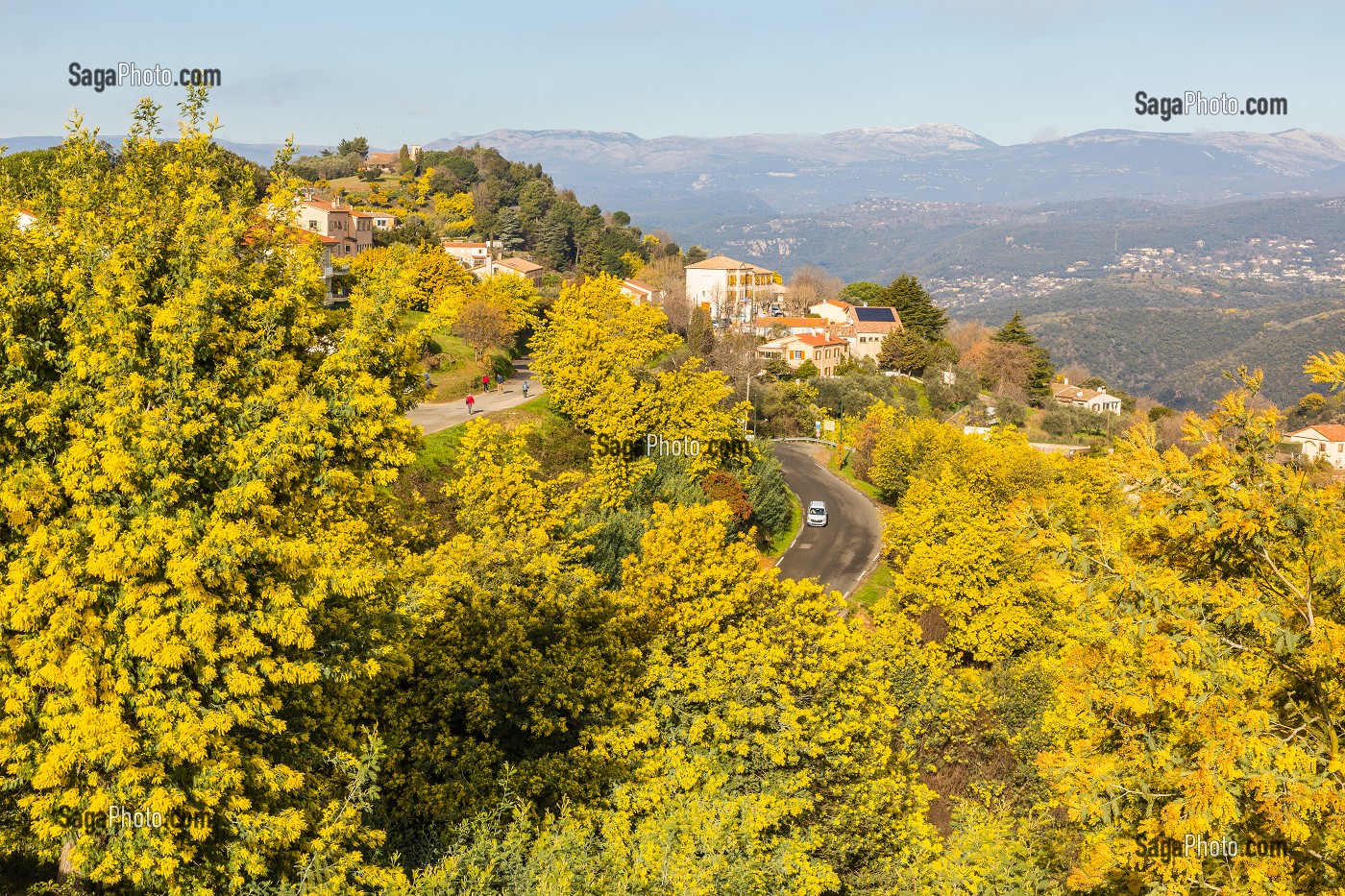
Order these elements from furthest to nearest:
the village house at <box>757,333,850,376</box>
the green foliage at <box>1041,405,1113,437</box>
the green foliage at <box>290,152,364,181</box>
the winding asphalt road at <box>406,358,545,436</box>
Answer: the green foliage at <box>290,152,364,181</box>, the village house at <box>757,333,850,376</box>, the green foliage at <box>1041,405,1113,437</box>, the winding asphalt road at <box>406,358,545,436</box>

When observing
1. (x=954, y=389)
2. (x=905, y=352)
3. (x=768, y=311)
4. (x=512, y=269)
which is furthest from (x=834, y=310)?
(x=512, y=269)

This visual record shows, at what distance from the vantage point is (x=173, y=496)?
981cm

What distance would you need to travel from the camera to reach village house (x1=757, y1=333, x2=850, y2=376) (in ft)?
261

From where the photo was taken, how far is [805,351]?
79938 mm

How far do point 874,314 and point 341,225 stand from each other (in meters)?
50.6

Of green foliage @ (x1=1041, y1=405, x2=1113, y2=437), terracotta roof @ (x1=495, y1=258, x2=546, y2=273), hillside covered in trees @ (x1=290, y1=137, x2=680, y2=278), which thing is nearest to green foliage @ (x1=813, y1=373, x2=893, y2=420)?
green foliage @ (x1=1041, y1=405, x2=1113, y2=437)

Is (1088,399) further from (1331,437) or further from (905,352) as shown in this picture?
(905,352)

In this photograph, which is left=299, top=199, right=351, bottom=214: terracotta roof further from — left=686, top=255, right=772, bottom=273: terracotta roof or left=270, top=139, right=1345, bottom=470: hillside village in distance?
left=686, top=255, right=772, bottom=273: terracotta roof

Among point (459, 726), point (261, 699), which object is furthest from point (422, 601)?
point (261, 699)

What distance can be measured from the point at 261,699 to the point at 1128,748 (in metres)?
9.27

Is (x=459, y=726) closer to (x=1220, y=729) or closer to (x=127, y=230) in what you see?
(x=127, y=230)

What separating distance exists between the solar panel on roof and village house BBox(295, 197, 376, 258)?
4656cm

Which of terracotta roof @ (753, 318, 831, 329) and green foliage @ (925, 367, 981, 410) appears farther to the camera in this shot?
terracotta roof @ (753, 318, 831, 329)

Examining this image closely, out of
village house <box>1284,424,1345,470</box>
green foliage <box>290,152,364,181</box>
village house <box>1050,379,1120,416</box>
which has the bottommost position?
village house <box>1284,424,1345,470</box>
